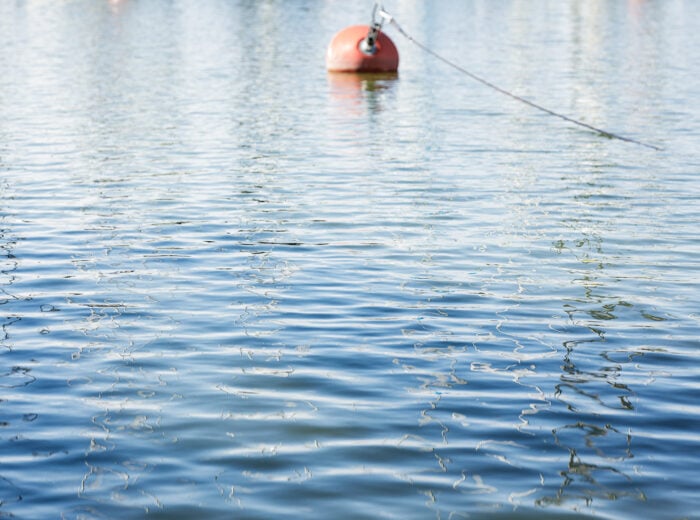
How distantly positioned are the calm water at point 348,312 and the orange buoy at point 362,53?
6927 millimetres

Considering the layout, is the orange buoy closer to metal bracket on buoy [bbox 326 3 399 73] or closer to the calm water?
metal bracket on buoy [bbox 326 3 399 73]

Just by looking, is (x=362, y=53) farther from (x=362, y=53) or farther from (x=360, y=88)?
(x=360, y=88)

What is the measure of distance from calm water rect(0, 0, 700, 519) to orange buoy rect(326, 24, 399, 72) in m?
6.93

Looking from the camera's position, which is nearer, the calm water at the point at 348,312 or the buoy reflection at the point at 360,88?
the calm water at the point at 348,312

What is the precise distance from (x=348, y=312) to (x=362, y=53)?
2188 centimetres

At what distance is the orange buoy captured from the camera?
3106cm

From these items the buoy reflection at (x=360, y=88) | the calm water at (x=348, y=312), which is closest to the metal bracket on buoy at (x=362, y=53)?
the buoy reflection at (x=360, y=88)

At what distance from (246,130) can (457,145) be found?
4.00 metres

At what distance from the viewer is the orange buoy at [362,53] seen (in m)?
31.1

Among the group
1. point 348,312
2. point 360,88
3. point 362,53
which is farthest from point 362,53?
point 348,312

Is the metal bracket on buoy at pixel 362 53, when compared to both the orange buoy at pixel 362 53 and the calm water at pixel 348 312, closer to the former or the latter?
the orange buoy at pixel 362 53

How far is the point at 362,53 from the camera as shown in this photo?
31203 mm

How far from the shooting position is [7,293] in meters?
10.7

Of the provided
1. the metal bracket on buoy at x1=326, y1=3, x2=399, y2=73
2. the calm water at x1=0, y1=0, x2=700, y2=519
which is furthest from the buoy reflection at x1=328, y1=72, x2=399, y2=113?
the calm water at x1=0, y1=0, x2=700, y2=519
